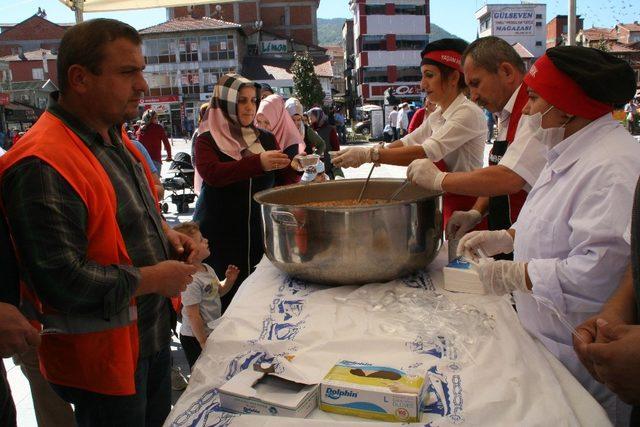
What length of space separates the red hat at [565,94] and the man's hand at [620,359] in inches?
23.3

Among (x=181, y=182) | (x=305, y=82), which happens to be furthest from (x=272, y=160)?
(x=305, y=82)

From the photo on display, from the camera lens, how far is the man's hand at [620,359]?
0.93 meters

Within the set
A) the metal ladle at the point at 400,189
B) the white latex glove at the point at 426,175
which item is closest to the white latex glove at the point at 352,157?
the metal ladle at the point at 400,189

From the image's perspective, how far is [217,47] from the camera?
33250 mm

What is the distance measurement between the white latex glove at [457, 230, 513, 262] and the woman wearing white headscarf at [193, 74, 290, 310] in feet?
3.75

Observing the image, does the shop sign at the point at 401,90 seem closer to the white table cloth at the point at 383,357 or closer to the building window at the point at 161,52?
the building window at the point at 161,52

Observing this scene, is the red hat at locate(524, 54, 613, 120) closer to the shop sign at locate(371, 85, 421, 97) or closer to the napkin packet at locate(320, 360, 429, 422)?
the napkin packet at locate(320, 360, 429, 422)

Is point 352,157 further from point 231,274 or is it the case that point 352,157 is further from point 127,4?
point 127,4

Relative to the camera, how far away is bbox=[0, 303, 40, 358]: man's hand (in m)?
1.03

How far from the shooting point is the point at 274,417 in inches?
34.9

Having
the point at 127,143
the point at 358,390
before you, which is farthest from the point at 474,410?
the point at 127,143

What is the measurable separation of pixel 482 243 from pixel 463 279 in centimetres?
18

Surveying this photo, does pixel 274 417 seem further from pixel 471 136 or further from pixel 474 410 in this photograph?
pixel 471 136

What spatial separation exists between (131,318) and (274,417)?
1.74 feet
